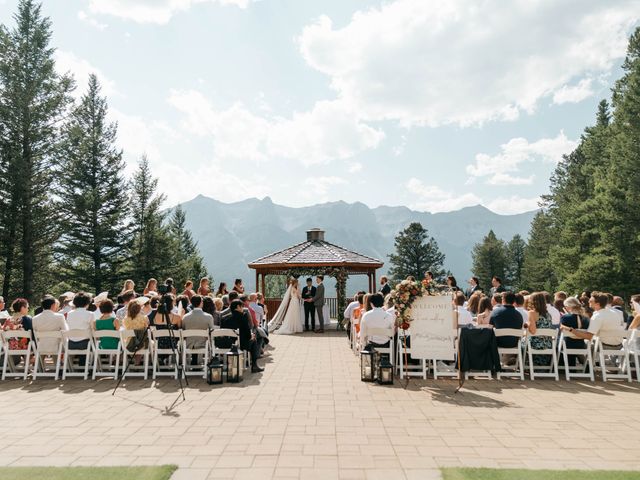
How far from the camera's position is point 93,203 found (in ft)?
98.5

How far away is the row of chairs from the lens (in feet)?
27.5

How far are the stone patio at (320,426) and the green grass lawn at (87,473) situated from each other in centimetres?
18

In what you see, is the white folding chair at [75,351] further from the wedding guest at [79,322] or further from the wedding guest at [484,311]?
the wedding guest at [484,311]

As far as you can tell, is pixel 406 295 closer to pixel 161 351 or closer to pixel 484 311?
pixel 484 311

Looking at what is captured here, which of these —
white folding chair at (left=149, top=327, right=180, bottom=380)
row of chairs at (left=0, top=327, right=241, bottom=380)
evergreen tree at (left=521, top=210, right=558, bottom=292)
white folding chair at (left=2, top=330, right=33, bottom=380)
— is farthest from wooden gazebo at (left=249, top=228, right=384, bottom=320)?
evergreen tree at (left=521, top=210, right=558, bottom=292)

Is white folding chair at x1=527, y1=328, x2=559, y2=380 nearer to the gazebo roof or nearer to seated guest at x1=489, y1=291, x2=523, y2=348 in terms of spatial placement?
seated guest at x1=489, y1=291, x2=523, y2=348

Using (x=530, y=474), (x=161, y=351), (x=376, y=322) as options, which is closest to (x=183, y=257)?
(x=161, y=351)

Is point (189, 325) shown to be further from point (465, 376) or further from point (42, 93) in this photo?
point (42, 93)

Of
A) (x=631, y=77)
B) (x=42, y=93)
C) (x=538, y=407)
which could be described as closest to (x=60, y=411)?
(x=538, y=407)

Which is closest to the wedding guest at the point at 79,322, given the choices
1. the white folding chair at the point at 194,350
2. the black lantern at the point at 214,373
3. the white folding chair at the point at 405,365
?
the white folding chair at the point at 194,350

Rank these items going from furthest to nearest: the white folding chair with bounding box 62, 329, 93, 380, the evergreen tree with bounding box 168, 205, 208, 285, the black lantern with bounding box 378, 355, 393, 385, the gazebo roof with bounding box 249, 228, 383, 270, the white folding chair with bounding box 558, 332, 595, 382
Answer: the evergreen tree with bounding box 168, 205, 208, 285
the gazebo roof with bounding box 249, 228, 383, 270
the white folding chair with bounding box 62, 329, 93, 380
the white folding chair with bounding box 558, 332, 595, 382
the black lantern with bounding box 378, 355, 393, 385

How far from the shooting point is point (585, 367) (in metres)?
8.57

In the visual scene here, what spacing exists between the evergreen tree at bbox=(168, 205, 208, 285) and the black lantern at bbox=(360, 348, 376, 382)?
30.1 metres

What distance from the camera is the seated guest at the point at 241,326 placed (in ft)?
29.7
